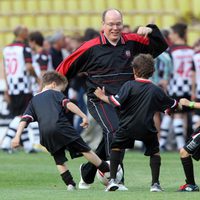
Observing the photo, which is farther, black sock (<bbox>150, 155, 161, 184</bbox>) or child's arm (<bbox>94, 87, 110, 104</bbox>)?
child's arm (<bbox>94, 87, 110, 104</bbox>)

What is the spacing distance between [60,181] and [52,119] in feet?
6.97

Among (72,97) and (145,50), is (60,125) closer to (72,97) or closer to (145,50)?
(145,50)

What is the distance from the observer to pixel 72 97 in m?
21.7

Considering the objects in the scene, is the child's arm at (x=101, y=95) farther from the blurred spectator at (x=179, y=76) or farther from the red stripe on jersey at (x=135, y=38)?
the blurred spectator at (x=179, y=76)

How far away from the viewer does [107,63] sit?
1254 centimetres

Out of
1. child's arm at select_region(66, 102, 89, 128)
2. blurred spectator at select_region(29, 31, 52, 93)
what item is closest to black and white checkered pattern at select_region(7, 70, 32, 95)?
blurred spectator at select_region(29, 31, 52, 93)

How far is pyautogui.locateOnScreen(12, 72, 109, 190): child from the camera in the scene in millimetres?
12312

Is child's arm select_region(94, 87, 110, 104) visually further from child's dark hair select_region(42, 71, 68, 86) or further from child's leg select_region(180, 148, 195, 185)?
child's leg select_region(180, 148, 195, 185)

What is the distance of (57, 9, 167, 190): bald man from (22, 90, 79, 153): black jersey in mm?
409

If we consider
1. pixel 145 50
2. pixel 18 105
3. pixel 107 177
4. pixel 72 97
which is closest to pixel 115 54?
pixel 145 50

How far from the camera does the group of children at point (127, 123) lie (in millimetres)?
11859

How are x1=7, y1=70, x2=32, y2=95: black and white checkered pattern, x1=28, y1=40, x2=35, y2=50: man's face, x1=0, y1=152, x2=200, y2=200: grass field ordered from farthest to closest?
1. x1=28, y1=40, x2=35, y2=50: man's face
2. x1=7, y1=70, x2=32, y2=95: black and white checkered pattern
3. x1=0, y1=152, x2=200, y2=200: grass field

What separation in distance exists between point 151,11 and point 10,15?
354 centimetres

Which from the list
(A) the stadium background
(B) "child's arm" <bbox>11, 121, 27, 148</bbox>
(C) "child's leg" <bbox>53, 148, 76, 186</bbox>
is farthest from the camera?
(A) the stadium background
